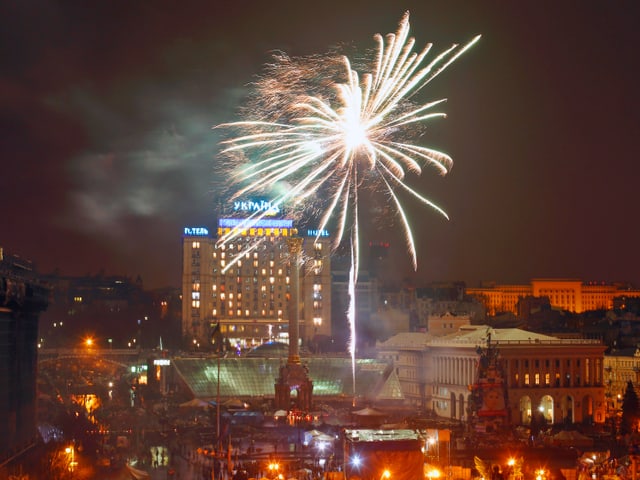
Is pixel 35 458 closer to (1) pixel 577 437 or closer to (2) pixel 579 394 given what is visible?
(1) pixel 577 437

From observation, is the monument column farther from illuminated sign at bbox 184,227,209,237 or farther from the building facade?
illuminated sign at bbox 184,227,209,237

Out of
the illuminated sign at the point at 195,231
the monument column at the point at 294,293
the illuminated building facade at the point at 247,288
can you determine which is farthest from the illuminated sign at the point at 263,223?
the monument column at the point at 294,293

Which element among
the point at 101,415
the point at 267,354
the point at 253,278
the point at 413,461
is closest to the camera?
the point at 413,461

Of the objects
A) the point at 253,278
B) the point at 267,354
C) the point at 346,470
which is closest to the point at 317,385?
the point at 267,354

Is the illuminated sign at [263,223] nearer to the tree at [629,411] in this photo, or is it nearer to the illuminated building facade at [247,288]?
the illuminated building facade at [247,288]

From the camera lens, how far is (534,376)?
7038 cm

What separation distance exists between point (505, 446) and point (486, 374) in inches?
460

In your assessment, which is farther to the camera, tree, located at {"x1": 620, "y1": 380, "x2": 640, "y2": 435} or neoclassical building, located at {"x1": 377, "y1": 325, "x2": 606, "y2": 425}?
neoclassical building, located at {"x1": 377, "y1": 325, "x2": 606, "y2": 425}

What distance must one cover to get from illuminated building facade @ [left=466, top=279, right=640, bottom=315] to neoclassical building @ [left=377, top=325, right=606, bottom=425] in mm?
91849

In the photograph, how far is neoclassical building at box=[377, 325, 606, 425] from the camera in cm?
6950

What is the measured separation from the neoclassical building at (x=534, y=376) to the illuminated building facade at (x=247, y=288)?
42.8m

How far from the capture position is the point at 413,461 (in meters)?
30.8

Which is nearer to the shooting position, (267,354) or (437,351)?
(437,351)

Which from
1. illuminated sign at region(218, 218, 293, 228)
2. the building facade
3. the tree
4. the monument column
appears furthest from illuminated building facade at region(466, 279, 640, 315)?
the building facade
